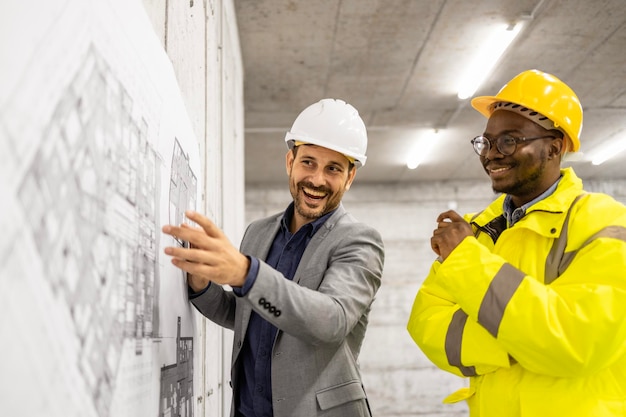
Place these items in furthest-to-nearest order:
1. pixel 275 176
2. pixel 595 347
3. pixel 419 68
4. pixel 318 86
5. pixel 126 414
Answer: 1. pixel 275 176
2. pixel 318 86
3. pixel 419 68
4. pixel 595 347
5. pixel 126 414

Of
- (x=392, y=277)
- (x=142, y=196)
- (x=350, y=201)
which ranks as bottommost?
(x=142, y=196)

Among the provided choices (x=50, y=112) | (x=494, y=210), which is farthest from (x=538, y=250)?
(x=50, y=112)

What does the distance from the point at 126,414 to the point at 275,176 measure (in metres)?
10.5

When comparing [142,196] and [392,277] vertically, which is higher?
[392,277]

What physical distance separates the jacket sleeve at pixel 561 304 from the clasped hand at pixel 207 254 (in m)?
0.72

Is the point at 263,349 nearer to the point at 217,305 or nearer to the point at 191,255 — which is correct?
the point at 217,305

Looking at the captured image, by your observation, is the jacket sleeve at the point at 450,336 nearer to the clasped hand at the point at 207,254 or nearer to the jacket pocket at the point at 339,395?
the jacket pocket at the point at 339,395

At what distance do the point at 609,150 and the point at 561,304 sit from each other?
9529 mm

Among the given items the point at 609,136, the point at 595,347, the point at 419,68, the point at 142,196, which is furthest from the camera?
the point at 609,136

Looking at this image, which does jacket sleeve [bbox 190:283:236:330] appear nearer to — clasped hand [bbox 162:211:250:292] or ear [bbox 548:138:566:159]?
clasped hand [bbox 162:211:250:292]

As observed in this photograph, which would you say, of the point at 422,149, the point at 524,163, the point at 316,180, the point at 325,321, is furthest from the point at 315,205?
the point at 422,149

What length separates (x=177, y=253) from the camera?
3.82ft

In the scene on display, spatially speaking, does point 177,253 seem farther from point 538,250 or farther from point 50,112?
point 538,250

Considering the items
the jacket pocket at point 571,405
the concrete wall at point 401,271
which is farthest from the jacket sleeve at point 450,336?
the concrete wall at point 401,271
